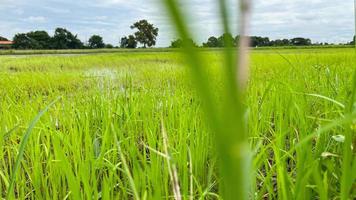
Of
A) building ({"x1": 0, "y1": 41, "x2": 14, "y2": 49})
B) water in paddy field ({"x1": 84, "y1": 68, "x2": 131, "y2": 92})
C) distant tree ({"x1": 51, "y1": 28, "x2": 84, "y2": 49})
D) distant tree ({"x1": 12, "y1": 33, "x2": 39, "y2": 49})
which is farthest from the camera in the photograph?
building ({"x1": 0, "y1": 41, "x2": 14, "y2": 49})

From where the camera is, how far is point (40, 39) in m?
26.9

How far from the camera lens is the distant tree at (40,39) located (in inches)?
1045

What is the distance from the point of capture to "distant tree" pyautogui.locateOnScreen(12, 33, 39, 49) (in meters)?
27.5

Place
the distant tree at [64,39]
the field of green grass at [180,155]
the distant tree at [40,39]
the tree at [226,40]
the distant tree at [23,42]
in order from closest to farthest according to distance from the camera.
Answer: the tree at [226,40]
the field of green grass at [180,155]
the distant tree at [64,39]
the distant tree at [40,39]
the distant tree at [23,42]

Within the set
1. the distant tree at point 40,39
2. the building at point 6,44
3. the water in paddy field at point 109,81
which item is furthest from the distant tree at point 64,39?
the water in paddy field at point 109,81

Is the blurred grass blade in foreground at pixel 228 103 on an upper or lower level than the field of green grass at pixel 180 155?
upper

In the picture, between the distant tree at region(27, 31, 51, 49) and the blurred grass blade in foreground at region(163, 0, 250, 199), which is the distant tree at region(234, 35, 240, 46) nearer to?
the blurred grass blade in foreground at region(163, 0, 250, 199)

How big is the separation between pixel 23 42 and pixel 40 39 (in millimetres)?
3195

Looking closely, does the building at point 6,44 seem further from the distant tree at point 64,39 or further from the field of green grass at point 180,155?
the field of green grass at point 180,155

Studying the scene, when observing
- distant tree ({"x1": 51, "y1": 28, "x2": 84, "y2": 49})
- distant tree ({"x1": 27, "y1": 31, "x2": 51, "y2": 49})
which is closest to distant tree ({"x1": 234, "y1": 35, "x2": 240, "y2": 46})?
distant tree ({"x1": 51, "y1": 28, "x2": 84, "y2": 49})

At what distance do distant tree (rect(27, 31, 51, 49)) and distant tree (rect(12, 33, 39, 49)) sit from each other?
131mm

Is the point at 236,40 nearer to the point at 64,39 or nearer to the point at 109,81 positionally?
the point at 109,81

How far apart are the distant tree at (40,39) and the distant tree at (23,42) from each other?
0.43 ft

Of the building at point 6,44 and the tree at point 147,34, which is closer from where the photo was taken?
the tree at point 147,34
